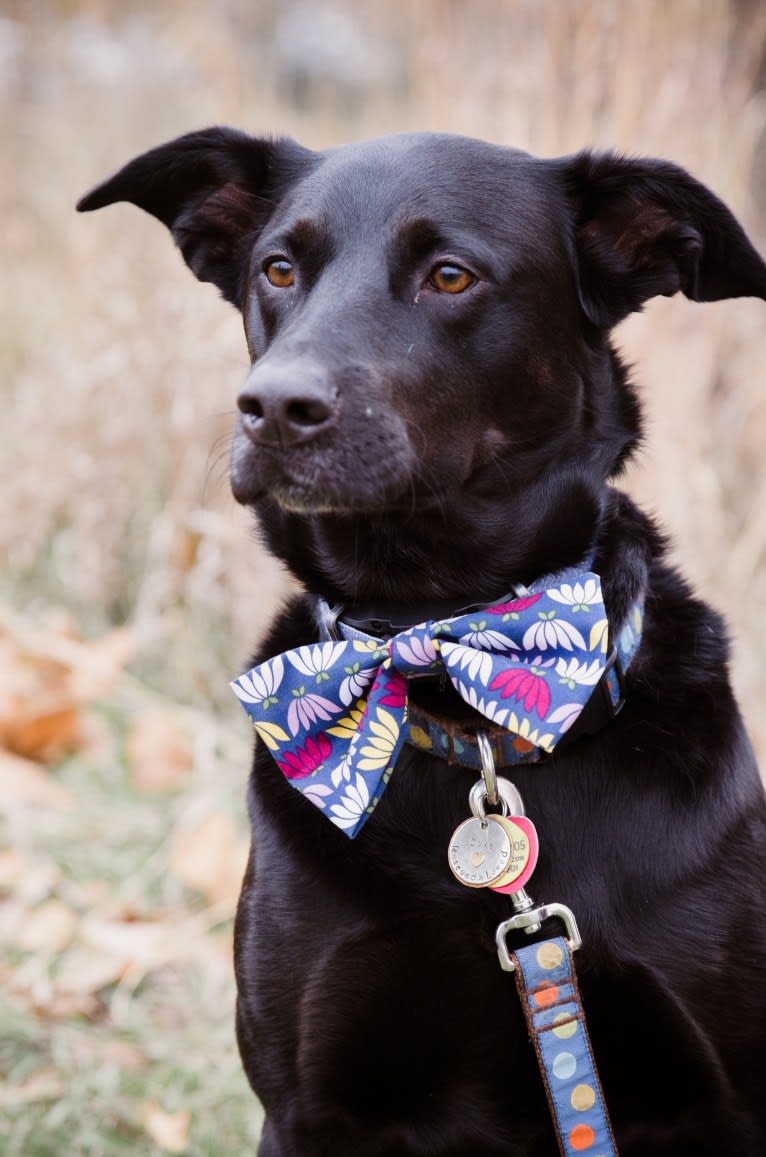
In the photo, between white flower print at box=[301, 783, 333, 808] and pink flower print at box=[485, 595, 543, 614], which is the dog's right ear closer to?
pink flower print at box=[485, 595, 543, 614]

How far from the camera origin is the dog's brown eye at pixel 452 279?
2.01m

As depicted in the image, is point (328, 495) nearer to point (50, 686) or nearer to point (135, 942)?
point (135, 942)

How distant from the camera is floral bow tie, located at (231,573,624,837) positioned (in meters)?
1.84

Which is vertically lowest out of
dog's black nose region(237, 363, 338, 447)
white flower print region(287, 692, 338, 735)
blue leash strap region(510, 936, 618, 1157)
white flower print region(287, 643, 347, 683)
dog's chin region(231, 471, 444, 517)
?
blue leash strap region(510, 936, 618, 1157)

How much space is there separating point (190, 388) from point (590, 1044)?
337 cm

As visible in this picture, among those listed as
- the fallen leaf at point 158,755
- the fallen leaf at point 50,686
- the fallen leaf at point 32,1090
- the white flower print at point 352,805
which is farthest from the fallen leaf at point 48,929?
the white flower print at point 352,805

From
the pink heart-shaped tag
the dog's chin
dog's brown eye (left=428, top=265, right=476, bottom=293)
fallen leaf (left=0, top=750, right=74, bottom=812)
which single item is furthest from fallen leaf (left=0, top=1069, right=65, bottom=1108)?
dog's brown eye (left=428, top=265, right=476, bottom=293)

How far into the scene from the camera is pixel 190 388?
473 cm

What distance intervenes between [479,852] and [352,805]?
7.9 inches

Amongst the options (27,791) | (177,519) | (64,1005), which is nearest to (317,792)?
Result: (64,1005)

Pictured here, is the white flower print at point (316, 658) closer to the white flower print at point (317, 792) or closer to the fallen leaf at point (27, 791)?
the white flower print at point (317, 792)

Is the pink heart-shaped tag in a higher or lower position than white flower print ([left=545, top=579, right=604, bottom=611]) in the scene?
lower

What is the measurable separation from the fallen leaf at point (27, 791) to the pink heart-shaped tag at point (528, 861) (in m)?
2.30

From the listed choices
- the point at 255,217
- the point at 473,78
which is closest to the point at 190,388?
the point at 473,78
